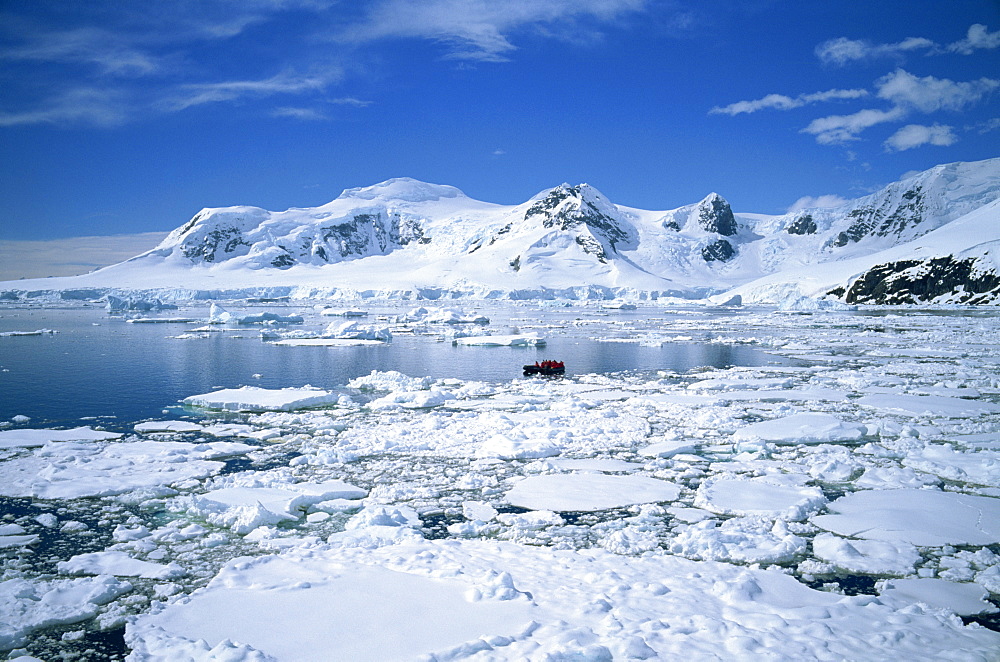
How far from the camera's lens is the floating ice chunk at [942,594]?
17.7 ft

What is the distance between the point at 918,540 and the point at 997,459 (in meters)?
4.09

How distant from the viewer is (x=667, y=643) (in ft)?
15.7

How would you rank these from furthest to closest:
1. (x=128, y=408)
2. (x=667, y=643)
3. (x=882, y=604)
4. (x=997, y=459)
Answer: (x=128, y=408)
(x=997, y=459)
(x=882, y=604)
(x=667, y=643)

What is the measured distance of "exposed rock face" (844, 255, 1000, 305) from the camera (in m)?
68.5

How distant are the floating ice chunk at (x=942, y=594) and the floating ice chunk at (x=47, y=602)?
686 centimetres

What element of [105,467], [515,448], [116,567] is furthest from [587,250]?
[116,567]

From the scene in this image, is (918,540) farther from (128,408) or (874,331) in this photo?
(874,331)

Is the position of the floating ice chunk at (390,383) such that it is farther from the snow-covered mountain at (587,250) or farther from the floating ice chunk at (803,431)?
the snow-covered mountain at (587,250)

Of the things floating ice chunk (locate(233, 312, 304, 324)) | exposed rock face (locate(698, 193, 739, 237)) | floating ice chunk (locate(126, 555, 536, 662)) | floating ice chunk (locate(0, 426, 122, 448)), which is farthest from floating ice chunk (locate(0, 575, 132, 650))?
exposed rock face (locate(698, 193, 739, 237))

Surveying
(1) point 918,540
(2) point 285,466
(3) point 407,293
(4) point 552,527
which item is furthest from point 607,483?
(3) point 407,293

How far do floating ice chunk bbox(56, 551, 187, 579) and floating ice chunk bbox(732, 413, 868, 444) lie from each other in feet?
29.8

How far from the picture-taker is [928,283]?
75000 mm

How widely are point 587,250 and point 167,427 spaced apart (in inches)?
5011

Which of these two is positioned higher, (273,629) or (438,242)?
(438,242)
